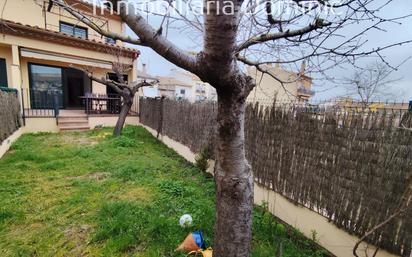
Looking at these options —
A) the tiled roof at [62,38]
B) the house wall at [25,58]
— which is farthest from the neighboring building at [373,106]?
the tiled roof at [62,38]

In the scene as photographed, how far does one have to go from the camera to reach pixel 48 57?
422 inches

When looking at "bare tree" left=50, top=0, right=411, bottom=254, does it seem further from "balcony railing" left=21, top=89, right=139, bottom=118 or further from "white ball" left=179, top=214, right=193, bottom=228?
"balcony railing" left=21, top=89, right=139, bottom=118

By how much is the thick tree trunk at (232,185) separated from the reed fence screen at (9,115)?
6879 millimetres

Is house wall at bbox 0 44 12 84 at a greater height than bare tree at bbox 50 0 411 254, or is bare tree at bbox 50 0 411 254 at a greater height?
house wall at bbox 0 44 12 84

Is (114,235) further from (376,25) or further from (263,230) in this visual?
(376,25)

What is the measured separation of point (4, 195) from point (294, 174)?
4914mm

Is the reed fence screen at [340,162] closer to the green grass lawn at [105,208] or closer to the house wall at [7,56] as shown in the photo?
the green grass lawn at [105,208]

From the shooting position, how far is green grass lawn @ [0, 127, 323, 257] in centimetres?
291

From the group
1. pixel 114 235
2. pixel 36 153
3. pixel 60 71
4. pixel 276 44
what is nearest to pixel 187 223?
pixel 114 235

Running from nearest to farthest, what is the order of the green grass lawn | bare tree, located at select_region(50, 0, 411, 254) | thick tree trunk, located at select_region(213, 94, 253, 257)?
bare tree, located at select_region(50, 0, 411, 254), thick tree trunk, located at select_region(213, 94, 253, 257), the green grass lawn

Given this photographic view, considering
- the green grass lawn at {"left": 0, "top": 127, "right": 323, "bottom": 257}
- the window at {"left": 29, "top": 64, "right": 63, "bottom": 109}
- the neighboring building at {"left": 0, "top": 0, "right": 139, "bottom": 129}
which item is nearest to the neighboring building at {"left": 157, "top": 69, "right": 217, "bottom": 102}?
the neighboring building at {"left": 0, "top": 0, "right": 139, "bottom": 129}

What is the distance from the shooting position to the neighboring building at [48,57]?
995 centimetres

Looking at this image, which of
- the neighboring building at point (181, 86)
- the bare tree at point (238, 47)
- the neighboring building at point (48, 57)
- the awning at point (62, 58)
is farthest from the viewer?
the neighboring building at point (181, 86)

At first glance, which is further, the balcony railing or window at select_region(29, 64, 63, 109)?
window at select_region(29, 64, 63, 109)
